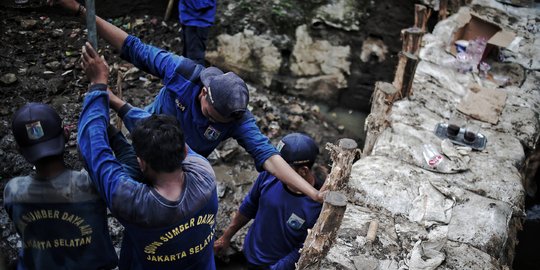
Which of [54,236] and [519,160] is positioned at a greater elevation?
[54,236]

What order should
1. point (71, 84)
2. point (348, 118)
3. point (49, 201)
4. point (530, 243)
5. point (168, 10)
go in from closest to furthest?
1. point (49, 201)
2. point (71, 84)
3. point (530, 243)
4. point (168, 10)
5. point (348, 118)

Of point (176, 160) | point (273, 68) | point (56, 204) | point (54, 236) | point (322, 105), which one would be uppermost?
point (176, 160)

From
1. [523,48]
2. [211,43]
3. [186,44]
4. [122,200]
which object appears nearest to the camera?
[122,200]

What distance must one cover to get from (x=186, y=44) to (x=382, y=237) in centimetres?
289

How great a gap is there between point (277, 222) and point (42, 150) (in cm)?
142

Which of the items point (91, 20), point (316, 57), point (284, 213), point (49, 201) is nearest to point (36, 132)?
point (49, 201)

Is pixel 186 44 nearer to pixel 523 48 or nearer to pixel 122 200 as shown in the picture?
pixel 122 200

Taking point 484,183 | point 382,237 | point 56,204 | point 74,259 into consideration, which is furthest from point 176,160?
point 484,183

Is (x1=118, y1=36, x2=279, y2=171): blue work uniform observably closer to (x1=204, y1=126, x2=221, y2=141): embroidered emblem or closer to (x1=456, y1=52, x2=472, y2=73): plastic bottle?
(x1=204, y1=126, x2=221, y2=141): embroidered emblem

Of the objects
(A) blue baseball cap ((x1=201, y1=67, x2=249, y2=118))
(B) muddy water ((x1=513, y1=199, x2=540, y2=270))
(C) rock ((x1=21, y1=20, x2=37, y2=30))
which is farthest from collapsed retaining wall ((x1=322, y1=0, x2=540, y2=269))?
(C) rock ((x1=21, y1=20, x2=37, y2=30))

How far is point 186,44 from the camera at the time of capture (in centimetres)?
487

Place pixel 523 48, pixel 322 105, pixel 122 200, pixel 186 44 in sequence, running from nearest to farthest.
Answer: pixel 122 200
pixel 186 44
pixel 523 48
pixel 322 105

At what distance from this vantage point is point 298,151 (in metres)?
2.82

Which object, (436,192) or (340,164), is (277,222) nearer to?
(340,164)
